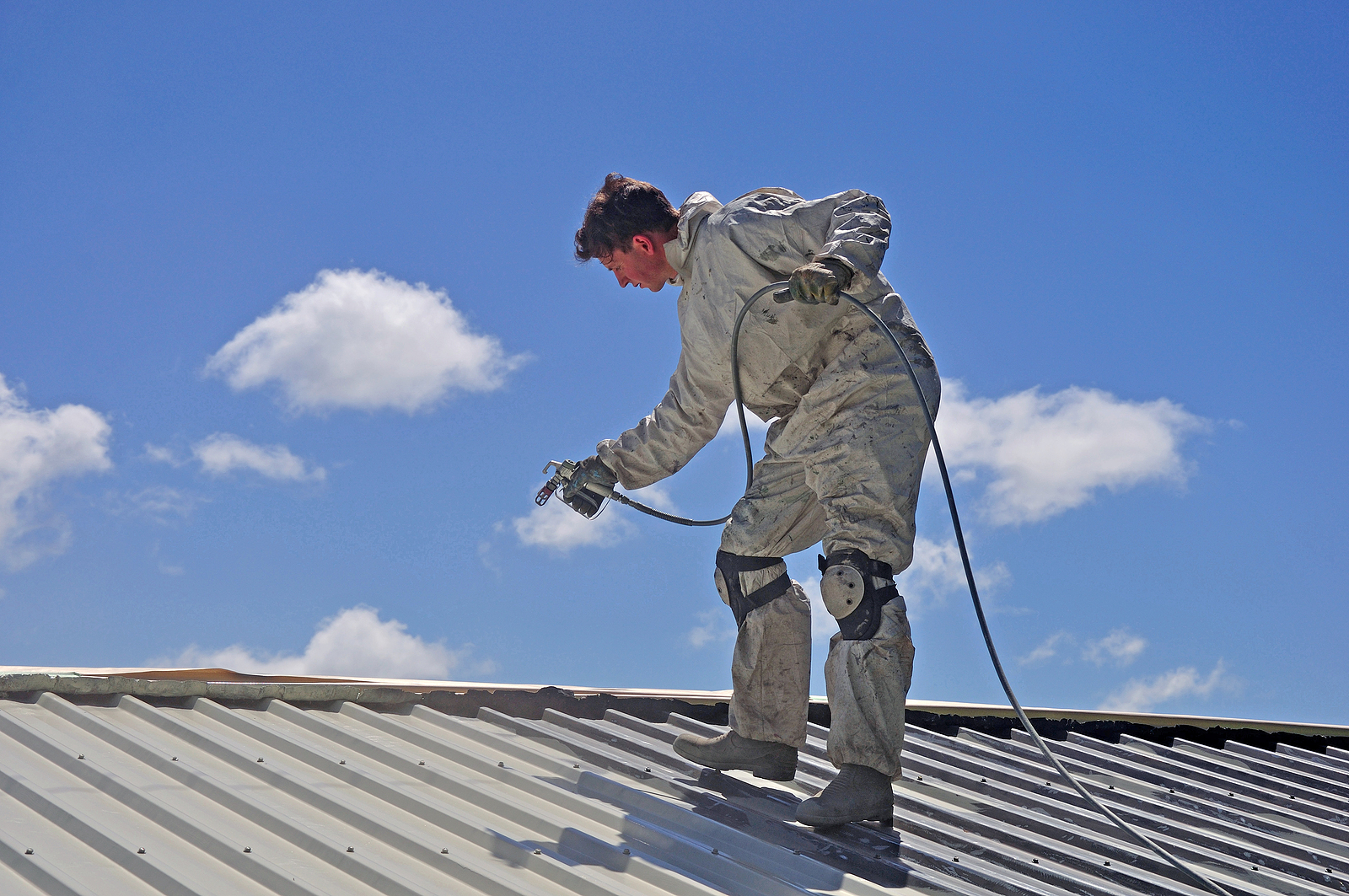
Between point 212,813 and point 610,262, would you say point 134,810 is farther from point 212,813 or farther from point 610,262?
point 610,262

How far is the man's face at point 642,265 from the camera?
3137 millimetres

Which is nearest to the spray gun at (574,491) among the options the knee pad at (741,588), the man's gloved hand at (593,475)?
the man's gloved hand at (593,475)

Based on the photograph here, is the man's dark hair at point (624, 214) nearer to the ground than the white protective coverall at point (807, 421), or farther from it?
farther from it

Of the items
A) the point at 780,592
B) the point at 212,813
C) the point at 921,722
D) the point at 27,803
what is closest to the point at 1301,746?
the point at 921,722

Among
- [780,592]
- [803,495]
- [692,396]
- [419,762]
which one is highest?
[692,396]

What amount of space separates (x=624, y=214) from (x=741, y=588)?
1.04 metres

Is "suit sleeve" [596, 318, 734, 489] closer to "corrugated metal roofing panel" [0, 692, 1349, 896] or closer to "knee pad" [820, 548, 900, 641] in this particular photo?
"knee pad" [820, 548, 900, 641]

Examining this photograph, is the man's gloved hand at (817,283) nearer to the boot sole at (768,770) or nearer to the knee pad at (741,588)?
the knee pad at (741,588)

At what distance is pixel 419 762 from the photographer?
277 cm

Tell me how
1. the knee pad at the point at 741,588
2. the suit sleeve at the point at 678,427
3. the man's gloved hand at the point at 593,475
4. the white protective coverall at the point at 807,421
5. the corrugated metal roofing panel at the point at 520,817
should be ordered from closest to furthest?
the corrugated metal roofing panel at the point at 520,817 → the white protective coverall at the point at 807,421 → the knee pad at the point at 741,588 → the suit sleeve at the point at 678,427 → the man's gloved hand at the point at 593,475

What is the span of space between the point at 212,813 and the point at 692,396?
60.5 inches

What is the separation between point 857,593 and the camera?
103 inches

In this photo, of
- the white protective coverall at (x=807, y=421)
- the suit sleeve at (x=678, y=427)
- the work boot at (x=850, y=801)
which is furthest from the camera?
the suit sleeve at (x=678, y=427)

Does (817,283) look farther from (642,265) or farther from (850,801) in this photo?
(850,801)
